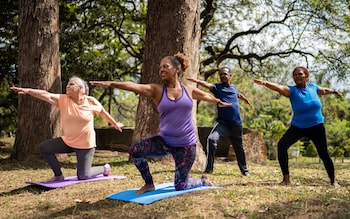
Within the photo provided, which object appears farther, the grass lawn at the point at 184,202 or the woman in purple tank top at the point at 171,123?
the woman in purple tank top at the point at 171,123

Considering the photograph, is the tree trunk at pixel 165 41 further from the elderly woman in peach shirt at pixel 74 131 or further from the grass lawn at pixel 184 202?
the elderly woman in peach shirt at pixel 74 131

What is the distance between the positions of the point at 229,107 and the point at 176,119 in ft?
9.95

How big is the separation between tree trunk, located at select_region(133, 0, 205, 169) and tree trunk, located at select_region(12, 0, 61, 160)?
7.63ft

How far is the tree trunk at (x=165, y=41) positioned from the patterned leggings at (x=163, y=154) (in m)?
3.21

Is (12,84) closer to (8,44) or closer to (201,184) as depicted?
(8,44)

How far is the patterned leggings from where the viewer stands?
5797 millimetres

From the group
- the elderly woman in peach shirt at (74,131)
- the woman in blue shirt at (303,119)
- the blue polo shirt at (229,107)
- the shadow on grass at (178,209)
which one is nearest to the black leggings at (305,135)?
the woman in blue shirt at (303,119)

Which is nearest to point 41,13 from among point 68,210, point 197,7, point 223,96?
point 197,7

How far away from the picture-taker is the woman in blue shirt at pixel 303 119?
679 centimetres

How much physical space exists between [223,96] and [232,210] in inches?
147

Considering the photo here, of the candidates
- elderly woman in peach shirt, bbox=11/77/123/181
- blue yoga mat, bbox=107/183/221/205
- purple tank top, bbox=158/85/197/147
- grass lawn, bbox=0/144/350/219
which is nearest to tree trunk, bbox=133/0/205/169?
grass lawn, bbox=0/144/350/219

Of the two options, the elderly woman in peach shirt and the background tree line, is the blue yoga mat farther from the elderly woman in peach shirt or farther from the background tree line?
the background tree line

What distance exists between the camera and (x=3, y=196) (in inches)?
283

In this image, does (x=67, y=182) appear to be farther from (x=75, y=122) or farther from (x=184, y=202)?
(x=184, y=202)
